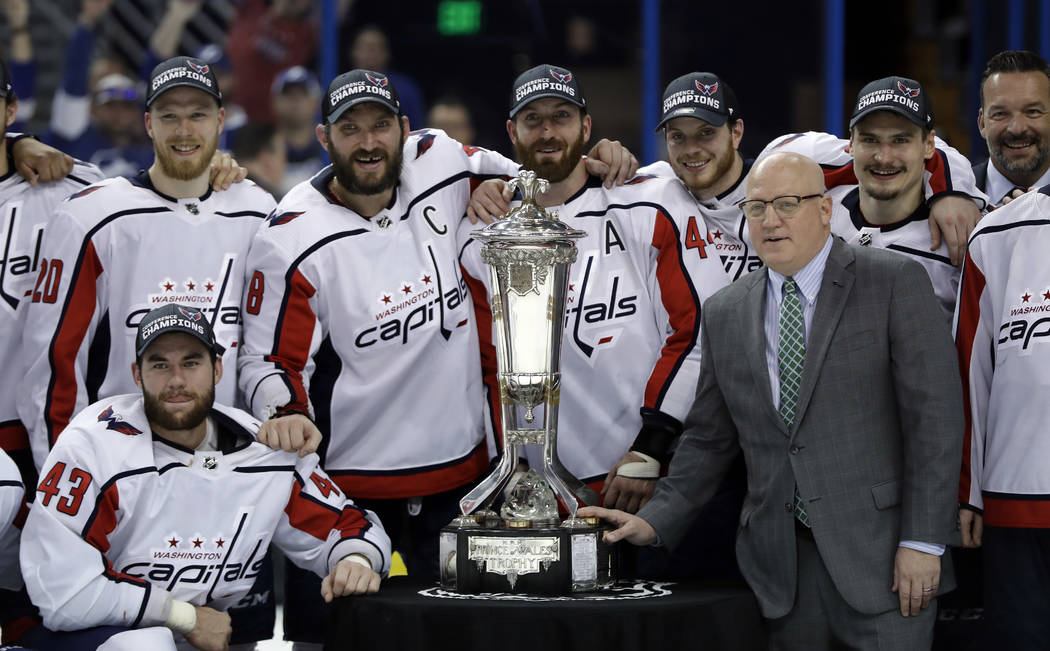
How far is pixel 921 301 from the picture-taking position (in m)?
2.57

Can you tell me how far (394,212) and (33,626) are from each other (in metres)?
1.24

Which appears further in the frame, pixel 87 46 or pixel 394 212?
pixel 87 46

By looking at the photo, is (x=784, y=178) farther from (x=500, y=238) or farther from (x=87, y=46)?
(x=87, y=46)

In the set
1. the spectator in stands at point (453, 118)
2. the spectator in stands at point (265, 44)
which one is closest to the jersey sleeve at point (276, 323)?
the spectator in stands at point (453, 118)

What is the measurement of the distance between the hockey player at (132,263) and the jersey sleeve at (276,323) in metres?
0.08

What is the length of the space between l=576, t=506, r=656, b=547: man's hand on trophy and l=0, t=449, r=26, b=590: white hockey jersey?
1241 millimetres

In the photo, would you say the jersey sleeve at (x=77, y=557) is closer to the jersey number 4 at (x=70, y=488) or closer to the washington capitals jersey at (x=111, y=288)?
the jersey number 4 at (x=70, y=488)

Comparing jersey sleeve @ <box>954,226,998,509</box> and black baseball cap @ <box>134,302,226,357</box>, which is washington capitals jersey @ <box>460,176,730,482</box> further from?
black baseball cap @ <box>134,302,226,357</box>

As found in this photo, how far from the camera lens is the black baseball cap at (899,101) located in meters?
3.11

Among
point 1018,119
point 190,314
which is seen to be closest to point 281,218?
point 190,314

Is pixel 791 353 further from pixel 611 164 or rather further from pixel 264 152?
pixel 264 152

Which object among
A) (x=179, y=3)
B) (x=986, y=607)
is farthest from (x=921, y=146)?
(x=179, y=3)

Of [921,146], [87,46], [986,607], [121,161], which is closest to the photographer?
[986,607]

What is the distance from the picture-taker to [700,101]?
3.28 metres
